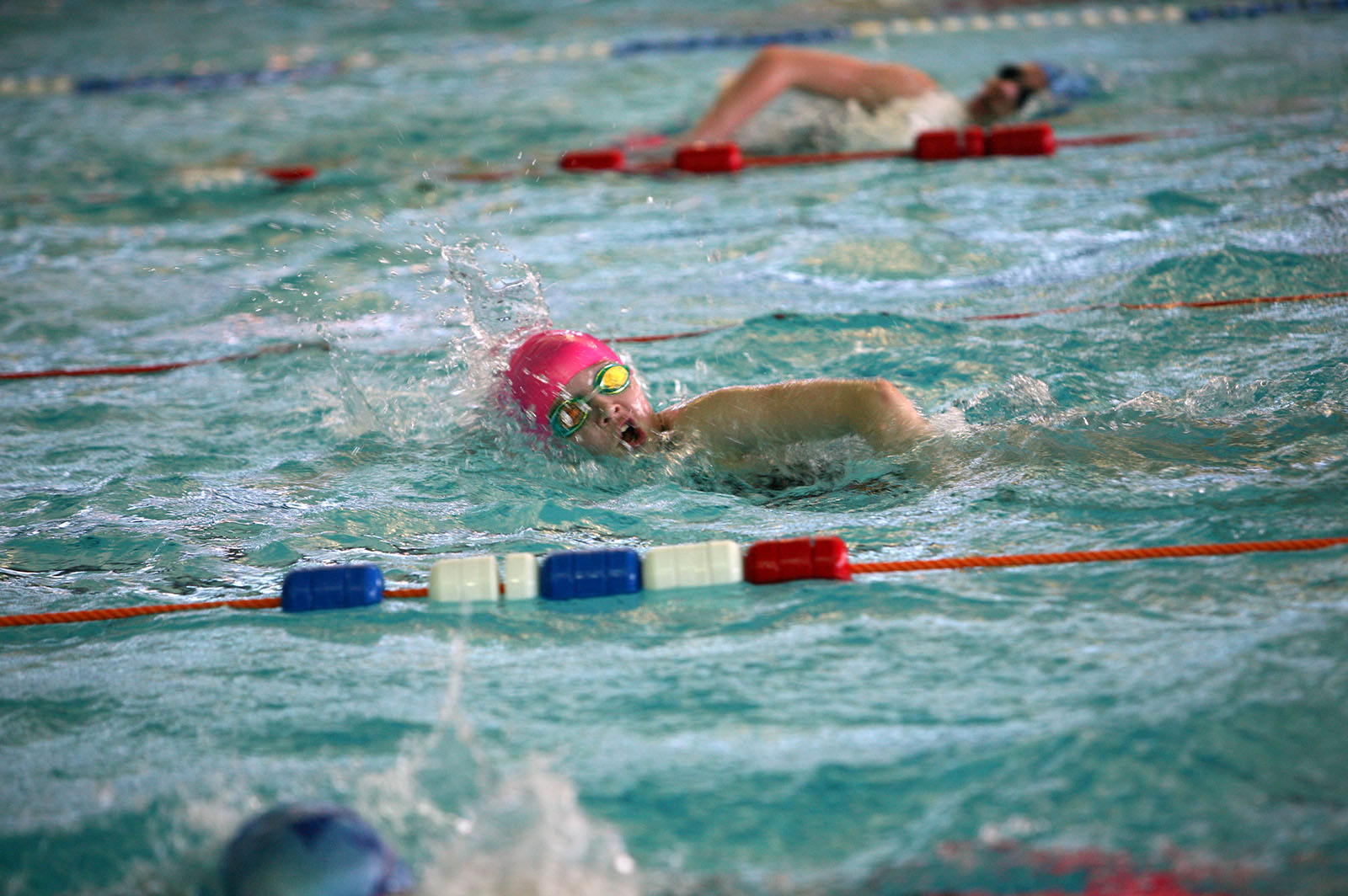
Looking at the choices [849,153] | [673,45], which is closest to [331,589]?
[849,153]

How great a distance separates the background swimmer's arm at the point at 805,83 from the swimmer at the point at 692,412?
3.83 m

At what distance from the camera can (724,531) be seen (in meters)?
2.79

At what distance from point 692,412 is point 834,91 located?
4050mm

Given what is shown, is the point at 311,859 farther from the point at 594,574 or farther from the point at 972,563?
the point at 972,563

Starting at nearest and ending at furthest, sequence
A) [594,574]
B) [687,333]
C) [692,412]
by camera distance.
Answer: [594,574] → [692,412] → [687,333]

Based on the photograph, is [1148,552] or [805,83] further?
[805,83]

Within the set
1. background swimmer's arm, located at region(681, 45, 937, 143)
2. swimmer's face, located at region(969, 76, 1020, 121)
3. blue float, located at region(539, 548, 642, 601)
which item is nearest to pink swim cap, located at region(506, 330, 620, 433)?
blue float, located at region(539, 548, 642, 601)

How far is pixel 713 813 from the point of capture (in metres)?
1.76

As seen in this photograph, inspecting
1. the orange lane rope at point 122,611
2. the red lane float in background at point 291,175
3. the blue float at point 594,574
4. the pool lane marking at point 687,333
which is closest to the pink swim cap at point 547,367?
the blue float at point 594,574

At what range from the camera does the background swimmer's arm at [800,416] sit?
2.93 metres

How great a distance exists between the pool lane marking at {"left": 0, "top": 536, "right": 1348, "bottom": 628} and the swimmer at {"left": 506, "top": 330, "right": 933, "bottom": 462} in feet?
1.77

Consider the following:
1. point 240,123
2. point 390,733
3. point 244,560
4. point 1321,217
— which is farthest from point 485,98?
point 390,733

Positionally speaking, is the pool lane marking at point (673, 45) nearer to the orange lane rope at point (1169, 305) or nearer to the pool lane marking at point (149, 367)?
the pool lane marking at point (149, 367)

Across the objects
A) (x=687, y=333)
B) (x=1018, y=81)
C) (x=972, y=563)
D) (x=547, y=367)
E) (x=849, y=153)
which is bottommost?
(x=972, y=563)
